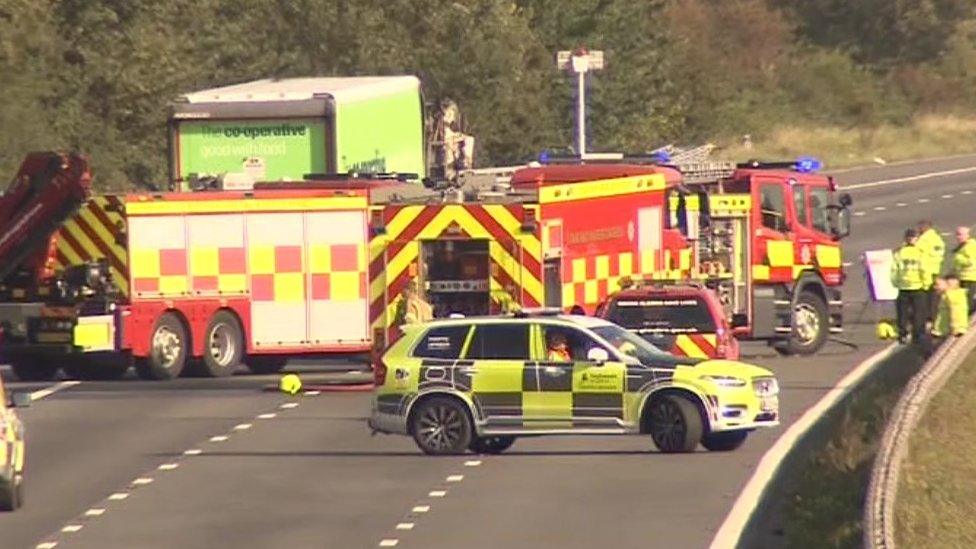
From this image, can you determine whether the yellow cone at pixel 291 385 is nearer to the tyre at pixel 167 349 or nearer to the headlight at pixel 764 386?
the tyre at pixel 167 349

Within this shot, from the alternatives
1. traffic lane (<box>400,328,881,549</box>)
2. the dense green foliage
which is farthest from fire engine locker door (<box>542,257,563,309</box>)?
the dense green foliage

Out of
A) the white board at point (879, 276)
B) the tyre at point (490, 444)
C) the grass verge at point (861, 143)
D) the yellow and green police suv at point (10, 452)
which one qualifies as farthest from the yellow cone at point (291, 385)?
the grass verge at point (861, 143)

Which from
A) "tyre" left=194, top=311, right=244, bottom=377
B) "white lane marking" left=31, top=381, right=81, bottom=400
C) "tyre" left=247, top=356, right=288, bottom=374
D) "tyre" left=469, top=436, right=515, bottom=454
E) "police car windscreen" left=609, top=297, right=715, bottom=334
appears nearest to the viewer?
"tyre" left=469, top=436, right=515, bottom=454

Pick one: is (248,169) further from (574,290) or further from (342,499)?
(342,499)

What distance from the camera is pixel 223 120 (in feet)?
130

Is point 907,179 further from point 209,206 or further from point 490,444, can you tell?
point 490,444

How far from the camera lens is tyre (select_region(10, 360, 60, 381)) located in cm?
3522

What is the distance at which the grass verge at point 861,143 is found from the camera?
78.5 meters

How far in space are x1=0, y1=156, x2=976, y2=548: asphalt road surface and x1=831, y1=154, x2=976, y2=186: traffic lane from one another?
39.0 metres

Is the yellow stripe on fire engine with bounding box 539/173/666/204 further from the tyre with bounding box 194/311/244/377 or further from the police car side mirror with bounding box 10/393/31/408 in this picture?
the police car side mirror with bounding box 10/393/31/408

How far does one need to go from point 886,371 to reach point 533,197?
5.09 metres

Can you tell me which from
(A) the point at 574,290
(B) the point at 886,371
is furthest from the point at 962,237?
(A) the point at 574,290

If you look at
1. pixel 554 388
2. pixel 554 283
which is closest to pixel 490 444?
pixel 554 388

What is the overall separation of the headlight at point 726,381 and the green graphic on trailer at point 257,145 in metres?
15.2
